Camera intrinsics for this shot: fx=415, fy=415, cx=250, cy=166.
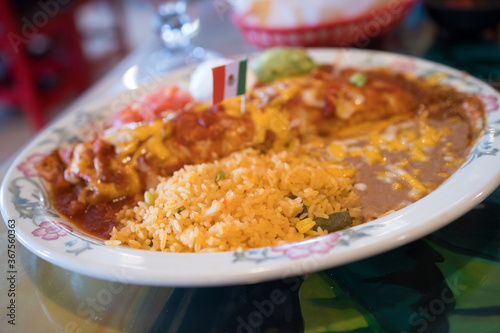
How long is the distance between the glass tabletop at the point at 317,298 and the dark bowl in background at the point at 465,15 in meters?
2.01

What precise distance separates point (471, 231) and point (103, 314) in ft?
4.47

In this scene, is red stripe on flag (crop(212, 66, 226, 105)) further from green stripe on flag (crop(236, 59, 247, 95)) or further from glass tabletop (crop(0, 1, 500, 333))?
glass tabletop (crop(0, 1, 500, 333))

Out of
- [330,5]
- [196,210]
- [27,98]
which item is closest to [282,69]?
[330,5]

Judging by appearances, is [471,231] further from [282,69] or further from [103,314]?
[282,69]

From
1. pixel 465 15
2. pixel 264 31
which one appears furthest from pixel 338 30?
pixel 465 15

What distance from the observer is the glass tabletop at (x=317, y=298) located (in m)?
1.28

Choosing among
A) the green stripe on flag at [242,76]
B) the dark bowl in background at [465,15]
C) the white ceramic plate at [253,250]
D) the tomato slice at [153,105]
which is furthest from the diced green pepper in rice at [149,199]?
the dark bowl in background at [465,15]

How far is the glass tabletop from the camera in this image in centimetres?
128

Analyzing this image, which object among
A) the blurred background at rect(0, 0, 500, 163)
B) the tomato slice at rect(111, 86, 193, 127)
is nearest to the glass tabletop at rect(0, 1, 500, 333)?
the tomato slice at rect(111, 86, 193, 127)

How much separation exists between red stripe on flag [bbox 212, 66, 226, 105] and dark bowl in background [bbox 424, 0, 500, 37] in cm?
212

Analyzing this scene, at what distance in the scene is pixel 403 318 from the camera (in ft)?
4.17

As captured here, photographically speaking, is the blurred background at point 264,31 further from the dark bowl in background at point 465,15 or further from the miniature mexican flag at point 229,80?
the miniature mexican flag at point 229,80

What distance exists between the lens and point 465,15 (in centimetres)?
307

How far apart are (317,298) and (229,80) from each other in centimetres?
111
